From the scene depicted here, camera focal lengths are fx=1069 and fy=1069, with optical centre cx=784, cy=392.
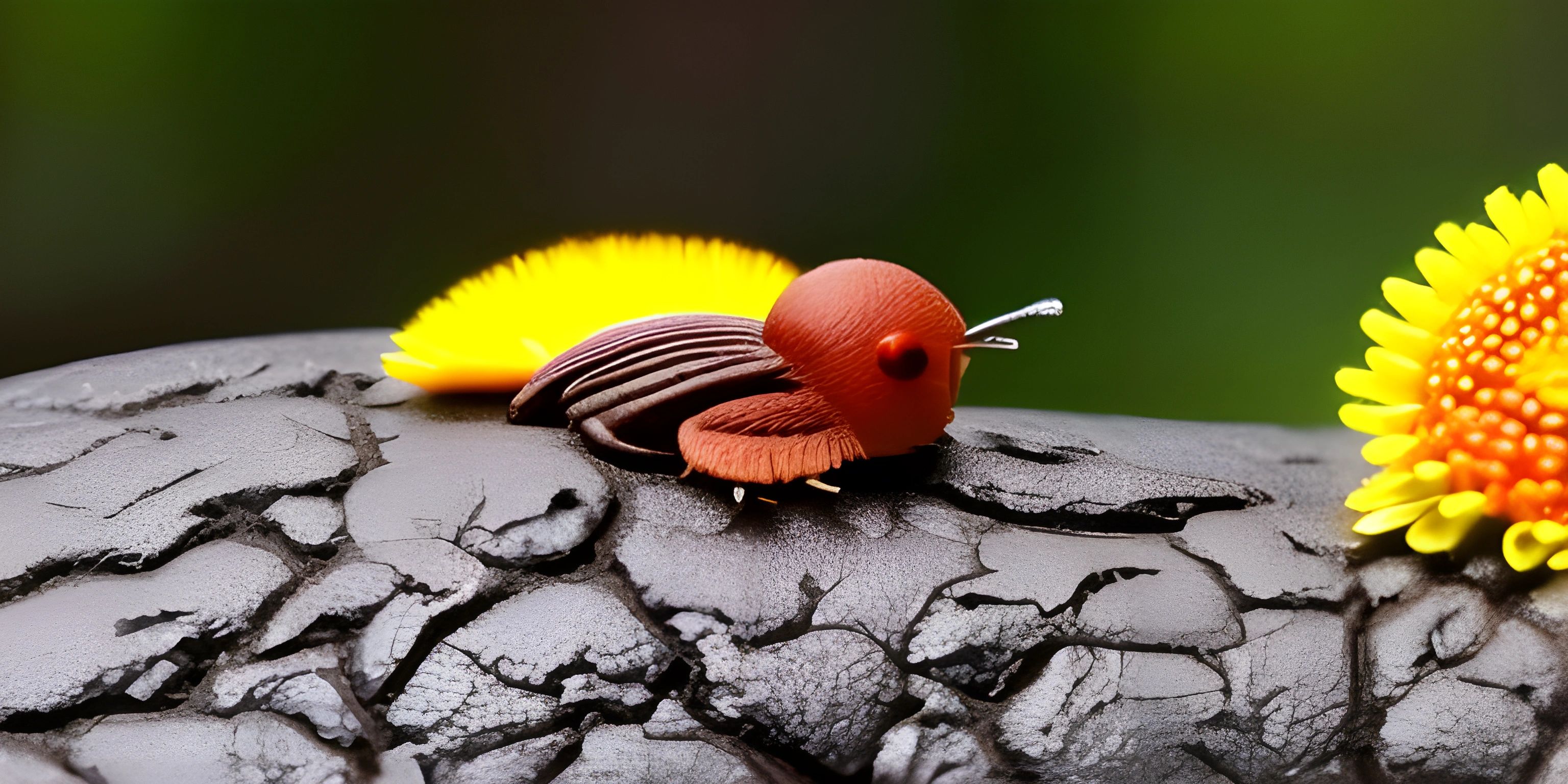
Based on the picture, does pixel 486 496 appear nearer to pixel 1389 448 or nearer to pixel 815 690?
pixel 815 690

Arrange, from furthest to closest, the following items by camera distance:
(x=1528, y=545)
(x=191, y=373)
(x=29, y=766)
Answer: (x=191, y=373), (x=1528, y=545), (x=29, y=766)

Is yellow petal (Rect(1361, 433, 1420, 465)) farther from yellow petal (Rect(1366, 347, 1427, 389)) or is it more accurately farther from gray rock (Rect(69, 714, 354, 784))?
gray rock (Rect(69, 714, 354, 784))

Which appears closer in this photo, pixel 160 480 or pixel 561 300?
pixel 160 480

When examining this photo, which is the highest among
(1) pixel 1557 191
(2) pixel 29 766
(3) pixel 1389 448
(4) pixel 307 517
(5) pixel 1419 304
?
(1) pixel 1557 191

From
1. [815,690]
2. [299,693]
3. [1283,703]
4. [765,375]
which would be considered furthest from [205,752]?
[1283,703]

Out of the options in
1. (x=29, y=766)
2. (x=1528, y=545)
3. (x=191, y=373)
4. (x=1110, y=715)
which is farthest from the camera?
(x=191, y=373)

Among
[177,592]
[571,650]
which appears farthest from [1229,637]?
[177,592]

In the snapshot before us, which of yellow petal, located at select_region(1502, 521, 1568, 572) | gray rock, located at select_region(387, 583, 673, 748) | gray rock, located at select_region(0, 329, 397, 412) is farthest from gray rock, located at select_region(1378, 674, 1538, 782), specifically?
gray rock, located at select_region(0, 329, 397, 412)

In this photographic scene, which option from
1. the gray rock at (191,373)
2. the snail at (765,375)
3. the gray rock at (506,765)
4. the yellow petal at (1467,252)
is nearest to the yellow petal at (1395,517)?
the yellow petal at (1467,252)

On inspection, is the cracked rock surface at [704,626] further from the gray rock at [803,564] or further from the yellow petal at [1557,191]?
the yellow petal at [1557,191]
